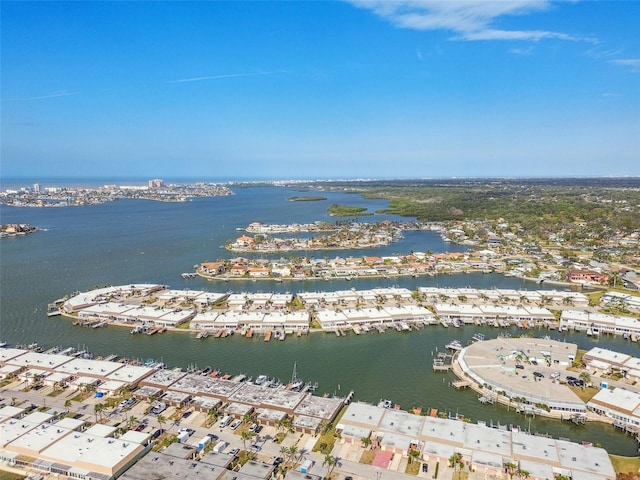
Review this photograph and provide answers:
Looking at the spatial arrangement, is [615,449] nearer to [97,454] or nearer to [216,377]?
[216,377]

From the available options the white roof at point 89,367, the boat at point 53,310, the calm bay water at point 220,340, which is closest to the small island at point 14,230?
the calm bay water at point 220,340

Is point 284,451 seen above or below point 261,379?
above

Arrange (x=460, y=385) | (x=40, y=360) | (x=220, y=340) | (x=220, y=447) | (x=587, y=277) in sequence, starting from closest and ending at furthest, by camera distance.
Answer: (x=220, y=447)
(x=460, y=385)
(x=40, y=360)
(x=220, y=340)
(x=587, y=277)

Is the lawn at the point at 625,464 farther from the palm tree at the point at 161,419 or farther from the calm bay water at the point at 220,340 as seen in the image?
the palm tree at the point at 161,419

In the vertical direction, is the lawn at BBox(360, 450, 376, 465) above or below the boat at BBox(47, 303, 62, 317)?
below

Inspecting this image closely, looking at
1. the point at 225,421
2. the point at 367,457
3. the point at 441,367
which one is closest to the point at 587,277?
the point at 441,367

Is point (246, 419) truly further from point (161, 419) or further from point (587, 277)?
point (587, 277)

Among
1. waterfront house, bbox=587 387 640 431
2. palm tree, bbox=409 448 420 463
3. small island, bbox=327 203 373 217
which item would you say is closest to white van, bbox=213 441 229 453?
palm tree, bbox=409 448 420 463

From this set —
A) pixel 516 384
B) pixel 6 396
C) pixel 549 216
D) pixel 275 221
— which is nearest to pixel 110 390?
pixel 6 396

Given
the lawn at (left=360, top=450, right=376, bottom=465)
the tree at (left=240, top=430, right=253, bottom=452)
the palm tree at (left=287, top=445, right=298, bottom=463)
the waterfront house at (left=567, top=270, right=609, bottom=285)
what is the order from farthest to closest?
the waterfront house at (left=567, top=270, right=609, bottom=285)
the tree at (left=240, top=430, right=253, bottom=452)
the lawn at (left=360, top=450, right=376, bottom=465)
the palm tree at (left=287, top=445, right=298, bottom=463)

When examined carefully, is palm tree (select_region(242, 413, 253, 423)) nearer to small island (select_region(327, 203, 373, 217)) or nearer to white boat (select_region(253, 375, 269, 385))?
white boat (select_region(253, 375, 269, 385))
